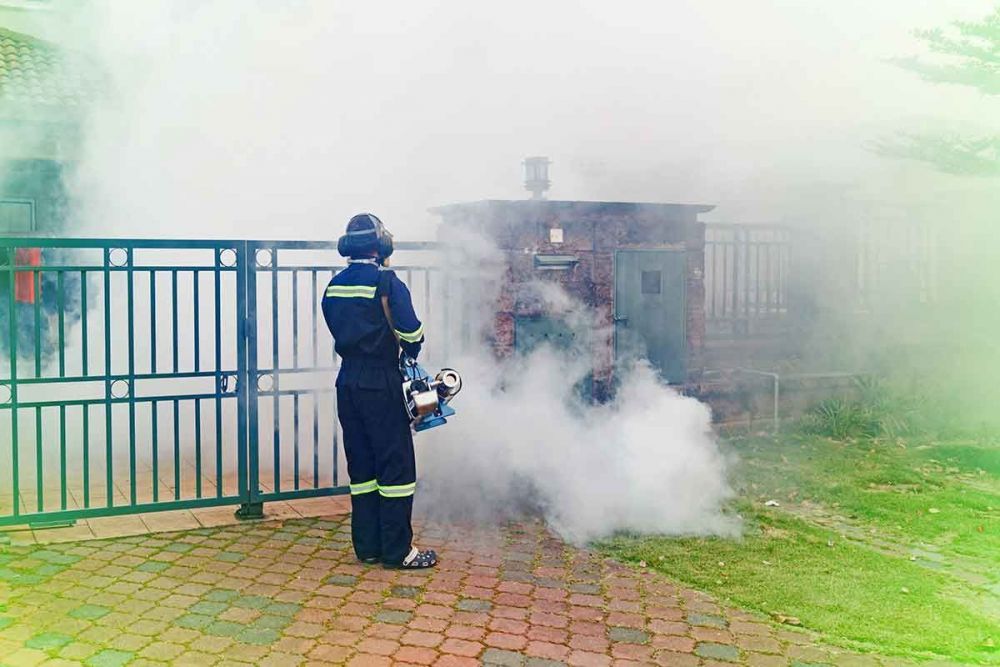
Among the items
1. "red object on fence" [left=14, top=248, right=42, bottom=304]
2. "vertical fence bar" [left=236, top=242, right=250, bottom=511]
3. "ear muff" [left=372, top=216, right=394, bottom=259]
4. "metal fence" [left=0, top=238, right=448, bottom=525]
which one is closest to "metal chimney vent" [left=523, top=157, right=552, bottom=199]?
"metal fence" [left=0, top=238, right=448, bottom=525]

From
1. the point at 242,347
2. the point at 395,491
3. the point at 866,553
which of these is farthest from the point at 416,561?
the point at 866,553

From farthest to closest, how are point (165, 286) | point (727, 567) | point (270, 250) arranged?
point (165, 286) → point (270, 250) → point (727, 567)

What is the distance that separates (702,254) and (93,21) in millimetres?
6978

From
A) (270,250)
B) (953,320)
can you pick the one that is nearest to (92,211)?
(270,250)

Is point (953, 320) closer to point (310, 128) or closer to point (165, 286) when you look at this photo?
point (310, 128)

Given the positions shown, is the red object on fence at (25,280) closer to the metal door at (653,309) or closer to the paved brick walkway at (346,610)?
the paved brick walkway at (346,610)

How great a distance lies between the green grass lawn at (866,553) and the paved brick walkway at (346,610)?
32 centimetres

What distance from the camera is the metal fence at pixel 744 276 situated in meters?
11.1

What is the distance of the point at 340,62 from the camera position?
8.90 meters

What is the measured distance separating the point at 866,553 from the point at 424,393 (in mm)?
2924

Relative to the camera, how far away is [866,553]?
580 centimetres

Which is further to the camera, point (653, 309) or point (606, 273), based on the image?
point (653, 309)

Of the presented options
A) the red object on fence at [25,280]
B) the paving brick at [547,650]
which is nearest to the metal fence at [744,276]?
the paving brick at [547,650]

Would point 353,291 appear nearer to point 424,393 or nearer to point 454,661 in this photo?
point 424,393
